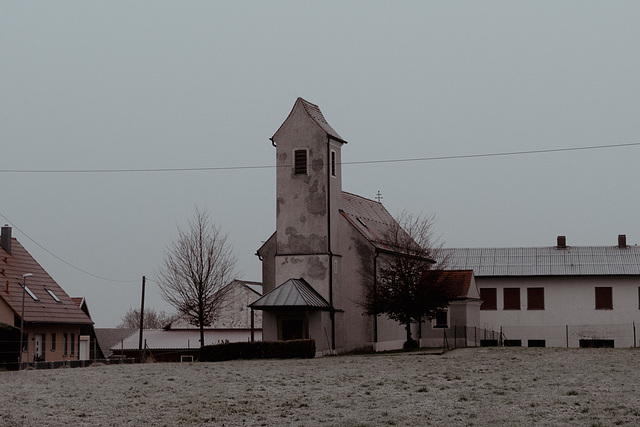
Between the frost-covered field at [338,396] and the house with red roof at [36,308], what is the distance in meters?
21.8

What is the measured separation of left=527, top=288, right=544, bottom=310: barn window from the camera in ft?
211

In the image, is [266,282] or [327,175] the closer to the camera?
[327,175]

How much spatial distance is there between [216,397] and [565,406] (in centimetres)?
768

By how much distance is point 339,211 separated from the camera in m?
50.3

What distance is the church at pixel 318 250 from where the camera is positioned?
153 feet

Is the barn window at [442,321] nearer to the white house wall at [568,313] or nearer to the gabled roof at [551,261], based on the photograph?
the gabled roof at [551,261]

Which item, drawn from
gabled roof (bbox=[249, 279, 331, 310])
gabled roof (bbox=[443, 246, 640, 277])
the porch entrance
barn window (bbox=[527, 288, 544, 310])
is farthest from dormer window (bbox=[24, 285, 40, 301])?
barn window (bbox=[527, 288, 544, 310])

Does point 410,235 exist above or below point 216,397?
above

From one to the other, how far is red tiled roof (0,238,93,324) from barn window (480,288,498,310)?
26806 millimetres

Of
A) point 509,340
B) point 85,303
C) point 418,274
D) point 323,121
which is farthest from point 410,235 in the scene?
point 85,303

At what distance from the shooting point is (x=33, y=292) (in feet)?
180

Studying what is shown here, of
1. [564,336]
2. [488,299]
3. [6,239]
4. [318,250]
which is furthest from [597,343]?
[6,239]

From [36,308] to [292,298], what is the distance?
16.4 metres

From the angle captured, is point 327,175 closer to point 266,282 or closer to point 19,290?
point 266,282
